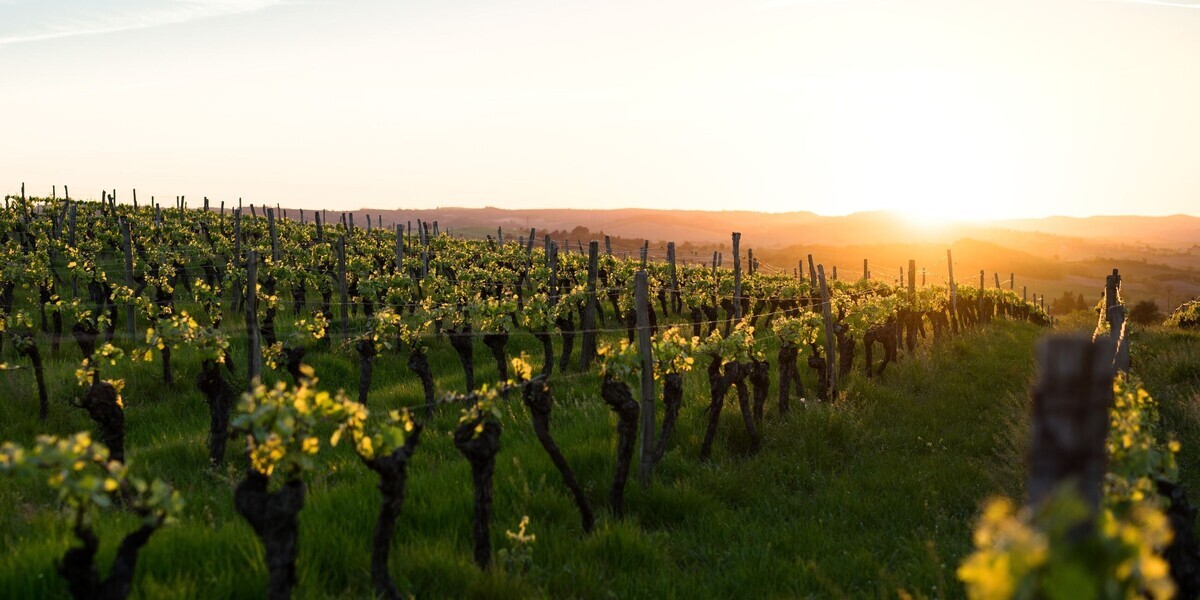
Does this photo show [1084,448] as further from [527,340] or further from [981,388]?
[527,340]

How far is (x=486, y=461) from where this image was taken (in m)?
8.29

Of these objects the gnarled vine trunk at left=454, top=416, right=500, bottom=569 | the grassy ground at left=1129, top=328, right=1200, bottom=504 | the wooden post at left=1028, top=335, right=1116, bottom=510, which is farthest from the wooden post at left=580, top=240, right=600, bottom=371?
the wooden post at left=1028, top=335, right=1116, bottom=510

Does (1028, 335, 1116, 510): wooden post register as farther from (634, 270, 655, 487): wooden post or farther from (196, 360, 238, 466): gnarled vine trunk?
(196, 360, 238, 466): gnarled vine trunk

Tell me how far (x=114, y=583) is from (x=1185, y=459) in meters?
14.4

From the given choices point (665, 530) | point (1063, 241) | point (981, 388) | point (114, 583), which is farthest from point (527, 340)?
point (1063, 241)

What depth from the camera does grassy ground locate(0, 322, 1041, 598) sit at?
24.5ft

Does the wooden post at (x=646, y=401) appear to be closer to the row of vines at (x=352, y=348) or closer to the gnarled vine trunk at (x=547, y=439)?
the row of vines at (x=352, y=348)

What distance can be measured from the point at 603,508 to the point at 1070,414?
786cm

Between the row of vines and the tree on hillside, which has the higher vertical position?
the row of vines

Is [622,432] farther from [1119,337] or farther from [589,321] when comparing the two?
[589,321]

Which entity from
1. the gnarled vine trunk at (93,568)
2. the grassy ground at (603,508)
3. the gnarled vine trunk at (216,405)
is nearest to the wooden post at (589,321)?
the grassy ground at (603,508)

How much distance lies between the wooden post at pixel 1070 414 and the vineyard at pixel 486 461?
0.29 meters

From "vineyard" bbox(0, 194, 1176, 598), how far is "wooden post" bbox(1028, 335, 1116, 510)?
0.29 metres

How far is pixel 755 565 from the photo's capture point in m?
8.67
